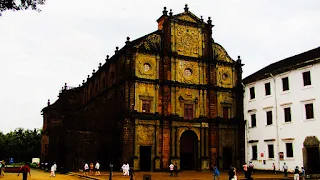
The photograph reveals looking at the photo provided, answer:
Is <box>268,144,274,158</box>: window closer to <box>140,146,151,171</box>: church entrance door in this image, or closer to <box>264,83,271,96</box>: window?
<box>264,83,271,96</box>: window

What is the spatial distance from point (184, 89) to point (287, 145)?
1208 cm

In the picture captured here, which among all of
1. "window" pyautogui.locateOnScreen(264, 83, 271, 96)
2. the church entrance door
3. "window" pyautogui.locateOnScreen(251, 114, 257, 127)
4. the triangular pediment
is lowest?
the church entrance door

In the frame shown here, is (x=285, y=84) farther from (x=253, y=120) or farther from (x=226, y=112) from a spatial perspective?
(x=226, y=112)

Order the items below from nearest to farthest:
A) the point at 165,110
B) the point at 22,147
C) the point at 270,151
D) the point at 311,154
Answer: the point at 311,154
the point at 270,151
the point at 165,110
the point at 22,147

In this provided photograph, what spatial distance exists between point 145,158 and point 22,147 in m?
50.6

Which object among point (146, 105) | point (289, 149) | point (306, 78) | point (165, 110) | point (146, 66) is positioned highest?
point (146, 66)

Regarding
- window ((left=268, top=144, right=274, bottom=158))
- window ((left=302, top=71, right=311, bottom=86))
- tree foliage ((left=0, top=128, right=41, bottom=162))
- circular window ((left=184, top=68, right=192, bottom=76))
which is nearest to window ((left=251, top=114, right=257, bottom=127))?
window ((left=268, top=144, right=274, bottom=158))

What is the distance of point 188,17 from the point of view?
4288cm

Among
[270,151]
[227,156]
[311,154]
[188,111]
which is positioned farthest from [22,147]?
[311,154]

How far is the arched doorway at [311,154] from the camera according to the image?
108ft

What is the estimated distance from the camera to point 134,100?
1496 inches

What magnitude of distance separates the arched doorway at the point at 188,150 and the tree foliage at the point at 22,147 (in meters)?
48.1

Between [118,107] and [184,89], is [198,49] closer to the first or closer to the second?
[184,89]

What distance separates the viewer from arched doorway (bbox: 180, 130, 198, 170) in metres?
40.8
